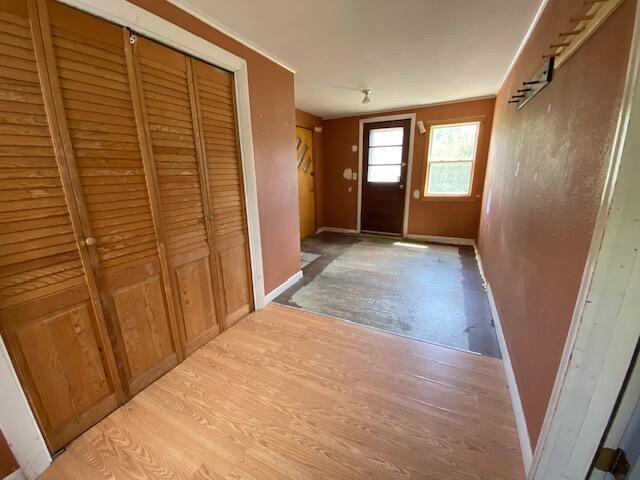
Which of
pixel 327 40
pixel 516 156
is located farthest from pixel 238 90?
pixel 516 156

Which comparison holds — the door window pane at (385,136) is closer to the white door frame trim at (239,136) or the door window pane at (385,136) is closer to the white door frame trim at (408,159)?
the white door frame trim at (408,159)

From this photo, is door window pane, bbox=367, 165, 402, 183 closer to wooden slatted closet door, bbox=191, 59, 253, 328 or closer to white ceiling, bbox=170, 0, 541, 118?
white ceiling, bbox=170, 0, 541, 118

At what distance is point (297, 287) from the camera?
9.36 ft

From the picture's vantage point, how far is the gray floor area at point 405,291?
2.08 meters

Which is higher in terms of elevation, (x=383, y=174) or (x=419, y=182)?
(x=383, y=174)

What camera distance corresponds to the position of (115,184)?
1.33m

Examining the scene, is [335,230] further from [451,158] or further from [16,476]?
[16,476]

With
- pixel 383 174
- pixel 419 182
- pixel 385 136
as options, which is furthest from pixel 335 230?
pixel 385 136

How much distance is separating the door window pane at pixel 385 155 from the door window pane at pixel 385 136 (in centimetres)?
9

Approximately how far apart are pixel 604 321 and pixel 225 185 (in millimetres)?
2114

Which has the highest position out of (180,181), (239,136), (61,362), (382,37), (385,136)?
(382,37)

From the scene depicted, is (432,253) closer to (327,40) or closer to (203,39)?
(327,40)

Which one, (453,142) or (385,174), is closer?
(453,142)

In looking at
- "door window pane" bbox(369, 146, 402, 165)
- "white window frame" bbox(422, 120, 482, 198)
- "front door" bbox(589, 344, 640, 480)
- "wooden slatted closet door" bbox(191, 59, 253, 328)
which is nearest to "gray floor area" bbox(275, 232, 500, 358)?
"wooden slatted closet door" bbox(191, 59, 253, 328)
